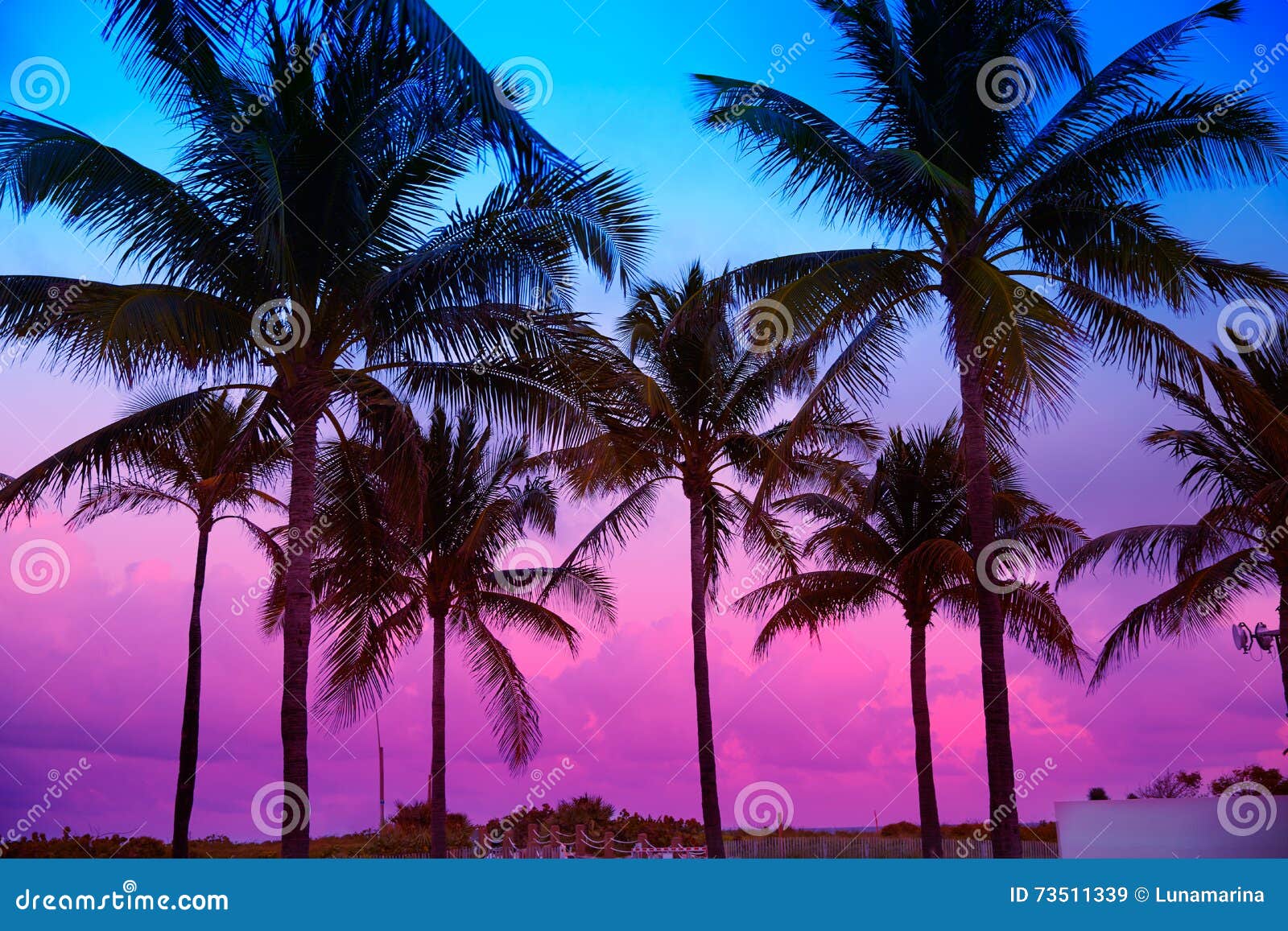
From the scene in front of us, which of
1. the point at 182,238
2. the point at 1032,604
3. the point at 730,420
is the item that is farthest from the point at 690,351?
the point at 182,238

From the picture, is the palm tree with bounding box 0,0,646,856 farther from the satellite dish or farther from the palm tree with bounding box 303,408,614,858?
the satellite dish

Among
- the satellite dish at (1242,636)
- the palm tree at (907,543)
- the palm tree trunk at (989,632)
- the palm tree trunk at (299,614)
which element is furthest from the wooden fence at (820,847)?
the palm tree trunk at (299,614)

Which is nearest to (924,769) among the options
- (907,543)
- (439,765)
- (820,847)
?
(907,543)

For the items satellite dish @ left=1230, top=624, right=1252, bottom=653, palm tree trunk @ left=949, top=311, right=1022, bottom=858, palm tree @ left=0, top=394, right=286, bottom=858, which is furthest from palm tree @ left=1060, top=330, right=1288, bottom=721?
palm tree @ left=0, top=394, right=286, bottom=858

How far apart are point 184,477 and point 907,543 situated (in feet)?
41.2

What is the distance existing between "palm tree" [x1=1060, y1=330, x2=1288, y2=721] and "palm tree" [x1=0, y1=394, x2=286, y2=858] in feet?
40.1

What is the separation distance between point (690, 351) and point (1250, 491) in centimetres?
869

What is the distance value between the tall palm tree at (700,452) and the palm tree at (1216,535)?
512 centimetres

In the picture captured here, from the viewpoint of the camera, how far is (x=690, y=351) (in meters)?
19.4

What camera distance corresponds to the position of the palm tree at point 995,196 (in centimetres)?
1116

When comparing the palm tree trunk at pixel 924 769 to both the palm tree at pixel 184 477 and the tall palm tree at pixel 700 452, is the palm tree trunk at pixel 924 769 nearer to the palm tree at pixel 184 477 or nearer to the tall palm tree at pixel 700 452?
the tall palm tree at pixel 700 452

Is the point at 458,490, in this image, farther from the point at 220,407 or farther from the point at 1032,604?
the point at 1032,604

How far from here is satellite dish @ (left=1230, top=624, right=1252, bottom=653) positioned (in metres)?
14.7

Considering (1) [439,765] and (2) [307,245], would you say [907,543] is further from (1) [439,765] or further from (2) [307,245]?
(2) [307,245]
